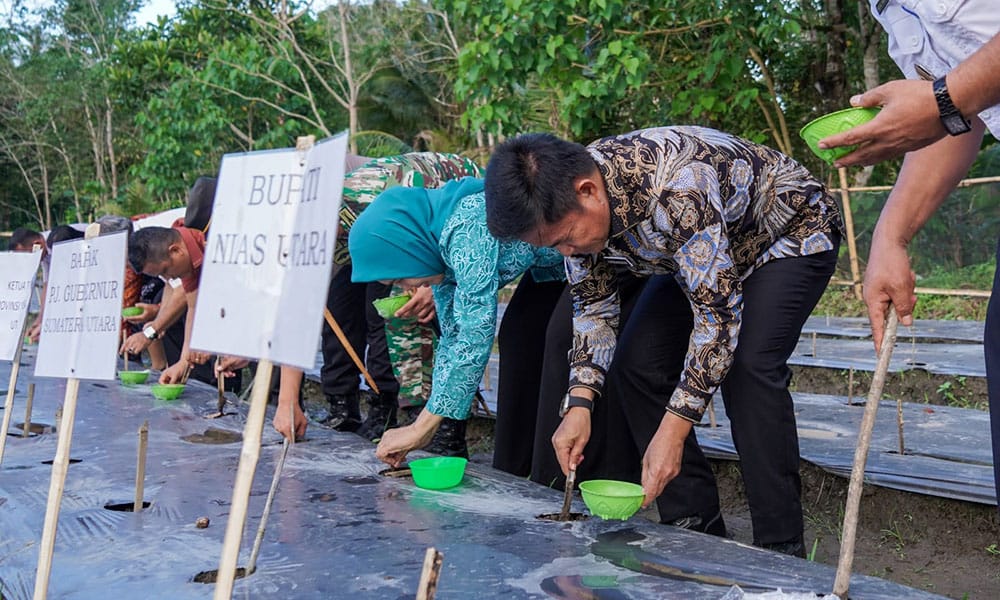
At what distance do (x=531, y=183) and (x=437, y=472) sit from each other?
0.82m

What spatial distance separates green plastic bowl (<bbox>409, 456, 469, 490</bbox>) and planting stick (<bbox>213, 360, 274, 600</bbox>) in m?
1.08

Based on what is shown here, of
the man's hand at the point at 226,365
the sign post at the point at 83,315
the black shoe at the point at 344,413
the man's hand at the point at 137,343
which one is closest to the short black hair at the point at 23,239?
the man's hand at the point at 137,343

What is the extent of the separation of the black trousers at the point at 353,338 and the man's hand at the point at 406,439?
4.09 feet

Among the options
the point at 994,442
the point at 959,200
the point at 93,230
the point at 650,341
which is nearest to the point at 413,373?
the point at 650,341

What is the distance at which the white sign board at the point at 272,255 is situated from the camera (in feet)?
3.82

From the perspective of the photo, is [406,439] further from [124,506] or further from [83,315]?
[83,315]

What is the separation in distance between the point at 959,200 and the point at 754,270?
5785 mm

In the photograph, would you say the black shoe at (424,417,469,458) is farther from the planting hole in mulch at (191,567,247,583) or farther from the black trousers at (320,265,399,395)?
the planting hole in mulch at (191,567,247,583)

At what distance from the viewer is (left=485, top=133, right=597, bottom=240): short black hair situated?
180 cm

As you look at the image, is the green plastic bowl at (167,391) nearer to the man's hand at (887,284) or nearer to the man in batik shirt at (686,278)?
the man in batik shirt at (686,278)

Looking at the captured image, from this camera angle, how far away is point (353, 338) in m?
3.98

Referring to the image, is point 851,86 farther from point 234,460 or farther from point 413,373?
point 234,460

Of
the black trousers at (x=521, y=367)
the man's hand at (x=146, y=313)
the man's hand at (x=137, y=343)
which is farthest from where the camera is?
the man's hand at (x=146, y=313)

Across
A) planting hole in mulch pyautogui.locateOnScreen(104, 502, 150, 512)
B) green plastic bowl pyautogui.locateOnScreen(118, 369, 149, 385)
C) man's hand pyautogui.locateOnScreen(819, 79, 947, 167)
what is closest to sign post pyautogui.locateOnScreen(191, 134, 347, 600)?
man's hand pyautogui.locateOnScreen(819, 79, 947, 167)
